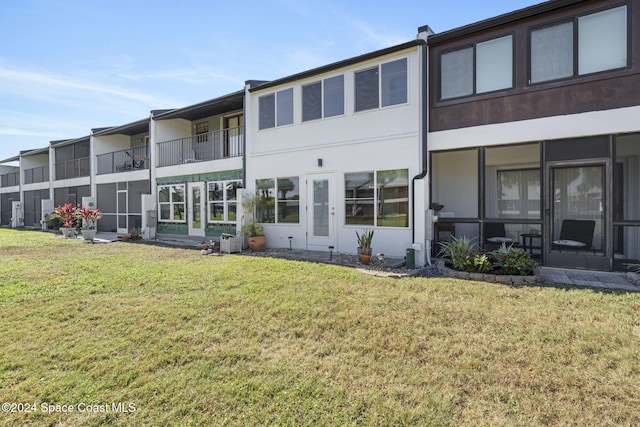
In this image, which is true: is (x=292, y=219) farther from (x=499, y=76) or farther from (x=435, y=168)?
(x=499, y=76)

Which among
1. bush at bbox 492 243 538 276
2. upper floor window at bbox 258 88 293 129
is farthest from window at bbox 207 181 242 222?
bush at bbox 492 243 538 276

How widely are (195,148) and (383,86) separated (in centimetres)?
1085

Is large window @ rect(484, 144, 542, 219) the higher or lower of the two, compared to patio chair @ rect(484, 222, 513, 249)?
higher

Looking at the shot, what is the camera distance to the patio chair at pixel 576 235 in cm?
782

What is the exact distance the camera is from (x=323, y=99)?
35.8ft

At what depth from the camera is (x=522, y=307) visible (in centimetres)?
509

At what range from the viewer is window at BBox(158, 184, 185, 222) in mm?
15373

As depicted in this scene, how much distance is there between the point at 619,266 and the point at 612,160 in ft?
7.61

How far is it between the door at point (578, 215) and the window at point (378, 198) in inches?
134

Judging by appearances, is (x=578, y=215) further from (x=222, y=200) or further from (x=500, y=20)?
(x=222, y=200)

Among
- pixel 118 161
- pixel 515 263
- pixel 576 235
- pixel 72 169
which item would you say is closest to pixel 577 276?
pixel 515 263

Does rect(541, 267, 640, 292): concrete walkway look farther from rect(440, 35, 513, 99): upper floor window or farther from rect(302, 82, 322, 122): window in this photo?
rect(302, 82, 322, 122): window

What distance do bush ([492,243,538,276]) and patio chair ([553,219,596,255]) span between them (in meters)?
1.67

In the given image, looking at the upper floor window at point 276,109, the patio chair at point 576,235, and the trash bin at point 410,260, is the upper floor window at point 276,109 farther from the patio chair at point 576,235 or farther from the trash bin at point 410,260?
the patio chair at point 576,235
